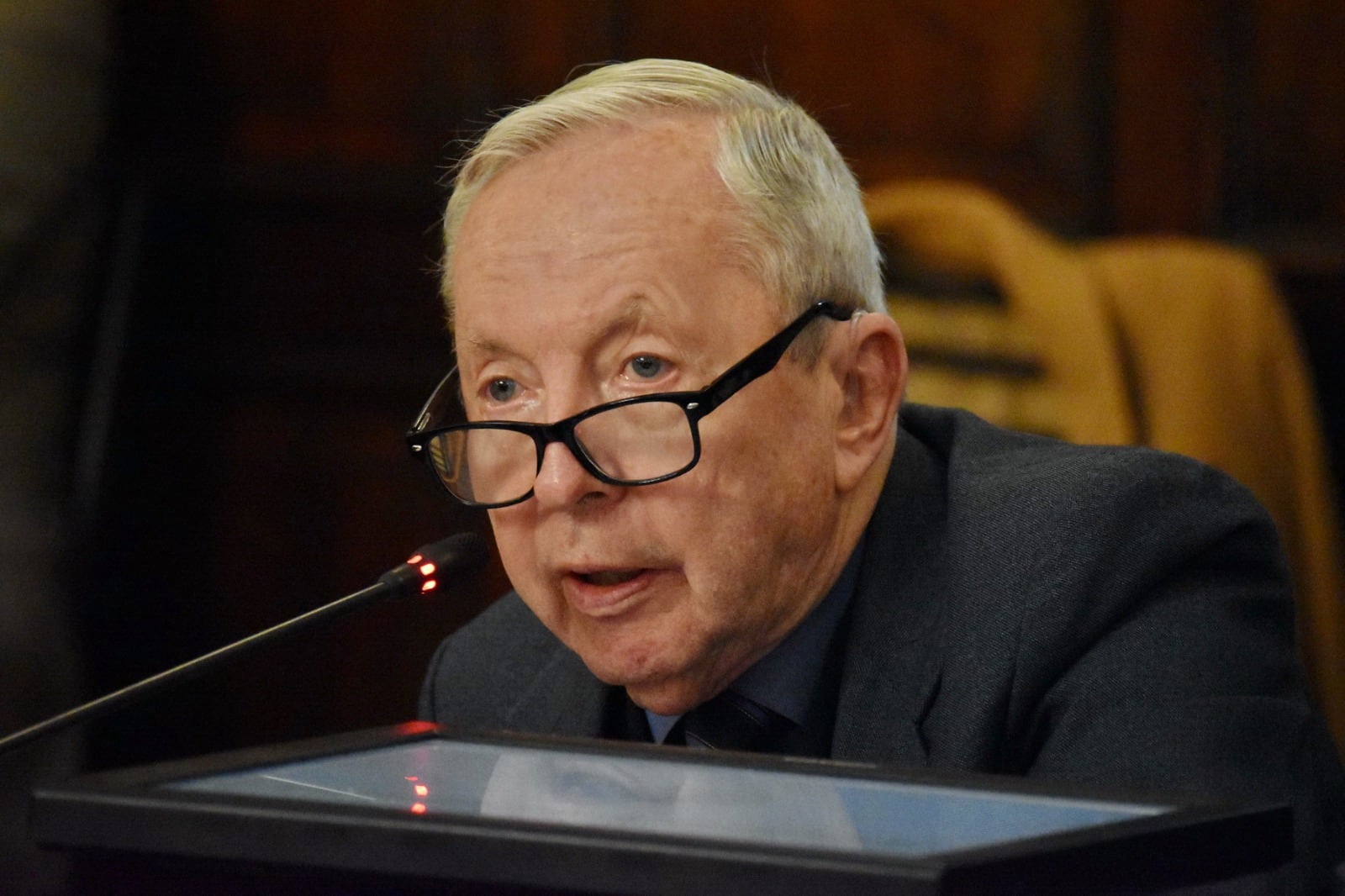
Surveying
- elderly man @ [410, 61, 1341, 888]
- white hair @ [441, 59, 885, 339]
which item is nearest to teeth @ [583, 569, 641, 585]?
elderly man @ [410, 61, 1341, 888]

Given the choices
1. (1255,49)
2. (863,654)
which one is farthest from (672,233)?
(1255,49)

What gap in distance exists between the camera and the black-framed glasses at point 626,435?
4.59 feet

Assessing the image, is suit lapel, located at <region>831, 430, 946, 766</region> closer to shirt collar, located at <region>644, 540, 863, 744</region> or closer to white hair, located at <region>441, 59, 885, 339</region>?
shirt collar, located at <region>644, 540, 863, 744</region>

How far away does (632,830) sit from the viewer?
0.72 meters

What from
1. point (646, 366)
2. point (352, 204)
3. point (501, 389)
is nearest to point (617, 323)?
point (646, 366)

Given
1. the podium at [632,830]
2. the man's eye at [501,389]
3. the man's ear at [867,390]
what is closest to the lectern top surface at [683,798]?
the podium at [632,830]

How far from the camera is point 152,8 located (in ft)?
11.5

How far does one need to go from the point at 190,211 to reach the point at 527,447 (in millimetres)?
2249

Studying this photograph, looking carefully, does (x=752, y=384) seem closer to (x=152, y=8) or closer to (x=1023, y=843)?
(x=1023, y=843)

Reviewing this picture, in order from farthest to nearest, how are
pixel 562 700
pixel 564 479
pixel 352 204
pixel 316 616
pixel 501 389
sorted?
pixel 352 204 → pixel 562 700 → pixel 501 389 → pixel 564 479 → pixel 316 616

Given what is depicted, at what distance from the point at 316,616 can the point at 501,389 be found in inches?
12.4

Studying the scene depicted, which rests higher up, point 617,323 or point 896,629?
point 617,323

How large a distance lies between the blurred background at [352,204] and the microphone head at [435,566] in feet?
5.75

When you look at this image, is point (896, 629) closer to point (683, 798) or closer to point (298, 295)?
point (683, 798)
